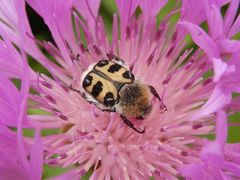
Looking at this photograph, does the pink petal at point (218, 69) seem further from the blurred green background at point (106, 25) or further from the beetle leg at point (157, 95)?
the blurred green background at point (106, 25)

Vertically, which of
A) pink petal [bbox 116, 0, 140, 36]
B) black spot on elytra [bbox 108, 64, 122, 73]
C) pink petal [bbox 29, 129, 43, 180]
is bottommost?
pink petal [bbox 29, 129, 43, 180]

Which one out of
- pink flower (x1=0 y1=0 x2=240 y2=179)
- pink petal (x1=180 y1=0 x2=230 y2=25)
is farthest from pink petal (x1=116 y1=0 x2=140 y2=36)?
pink petal (x1=180 y1=0 x2=230 y2=25)

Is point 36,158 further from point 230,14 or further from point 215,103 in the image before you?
point 230,14

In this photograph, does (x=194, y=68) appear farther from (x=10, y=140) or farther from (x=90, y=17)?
(x=10, y=140)

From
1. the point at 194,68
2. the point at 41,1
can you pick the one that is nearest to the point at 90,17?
the point at 41,1

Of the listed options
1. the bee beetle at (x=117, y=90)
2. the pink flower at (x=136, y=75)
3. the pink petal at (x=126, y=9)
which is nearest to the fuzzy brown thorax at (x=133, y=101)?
the bee beetle at (x=117, y=90)

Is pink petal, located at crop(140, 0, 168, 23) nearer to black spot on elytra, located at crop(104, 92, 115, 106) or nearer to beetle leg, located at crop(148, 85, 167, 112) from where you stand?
beetle leg, located at crop(148, 85, 167, 112)
